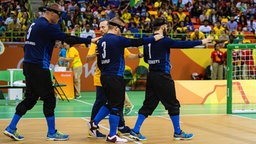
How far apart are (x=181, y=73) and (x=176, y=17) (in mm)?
5443

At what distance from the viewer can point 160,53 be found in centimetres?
1035

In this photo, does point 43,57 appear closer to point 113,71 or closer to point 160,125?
point 113,71

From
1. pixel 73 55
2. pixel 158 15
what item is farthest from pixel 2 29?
pixel 158 15

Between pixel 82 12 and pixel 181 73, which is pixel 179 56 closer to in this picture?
pixel 181 73

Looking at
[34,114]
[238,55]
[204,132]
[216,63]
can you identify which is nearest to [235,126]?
[204,132]

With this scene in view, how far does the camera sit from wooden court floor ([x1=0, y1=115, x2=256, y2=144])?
33.6 ft

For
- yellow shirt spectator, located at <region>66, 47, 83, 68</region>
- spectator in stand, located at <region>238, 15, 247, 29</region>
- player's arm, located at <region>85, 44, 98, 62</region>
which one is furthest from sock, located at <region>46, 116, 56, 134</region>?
spectator in stand, located at <region>238, 15, 247, 29</region>

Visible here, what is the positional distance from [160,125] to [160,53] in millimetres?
2611

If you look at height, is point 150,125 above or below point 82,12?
below

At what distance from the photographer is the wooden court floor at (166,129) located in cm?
1023

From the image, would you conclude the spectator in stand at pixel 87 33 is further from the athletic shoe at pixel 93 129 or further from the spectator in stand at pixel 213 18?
the athletic shoe at pixel 93 129

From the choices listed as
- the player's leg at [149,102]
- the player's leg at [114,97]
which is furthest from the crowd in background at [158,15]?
the player's leg at [114,97]

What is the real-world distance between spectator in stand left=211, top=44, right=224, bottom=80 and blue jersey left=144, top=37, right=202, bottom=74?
45.9ft

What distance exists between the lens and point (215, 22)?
3041cm
